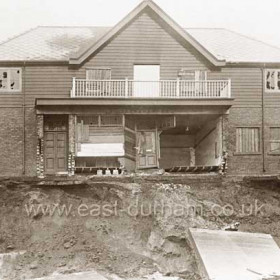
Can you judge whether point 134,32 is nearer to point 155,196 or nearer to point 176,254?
point 155,196

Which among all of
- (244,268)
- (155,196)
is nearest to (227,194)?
(155,196)

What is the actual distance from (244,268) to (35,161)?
13.2 metres

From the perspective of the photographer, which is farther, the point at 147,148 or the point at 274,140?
the point at 274,140

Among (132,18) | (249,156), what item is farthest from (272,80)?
(132,18)

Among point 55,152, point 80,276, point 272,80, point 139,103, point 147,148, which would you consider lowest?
point 80,276

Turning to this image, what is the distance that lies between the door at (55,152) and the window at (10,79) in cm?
296

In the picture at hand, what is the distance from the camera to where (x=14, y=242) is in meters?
20.3

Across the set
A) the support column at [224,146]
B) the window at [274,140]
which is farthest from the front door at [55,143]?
the window at [274,140]

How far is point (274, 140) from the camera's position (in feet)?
93.2

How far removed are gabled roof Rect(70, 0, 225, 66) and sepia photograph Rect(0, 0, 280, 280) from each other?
5 centimetres

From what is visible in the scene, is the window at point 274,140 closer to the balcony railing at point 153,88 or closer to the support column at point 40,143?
the balcony railing at point 153,88

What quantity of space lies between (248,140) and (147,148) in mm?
5213

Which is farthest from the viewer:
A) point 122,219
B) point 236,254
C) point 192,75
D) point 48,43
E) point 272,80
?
Result: point 48,43

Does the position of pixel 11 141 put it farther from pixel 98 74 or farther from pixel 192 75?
pixel 192 75
